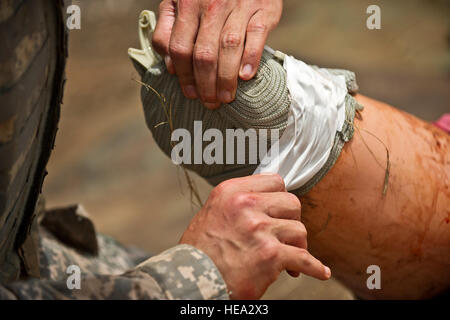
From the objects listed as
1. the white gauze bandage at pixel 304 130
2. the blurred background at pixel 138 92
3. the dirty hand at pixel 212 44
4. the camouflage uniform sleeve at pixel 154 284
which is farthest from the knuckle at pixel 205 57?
the blurred background at pixel 138 92

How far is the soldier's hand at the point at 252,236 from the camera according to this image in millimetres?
771

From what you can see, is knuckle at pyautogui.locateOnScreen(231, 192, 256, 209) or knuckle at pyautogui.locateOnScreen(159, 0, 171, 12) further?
knuckle at pyautogui.locateOnScreen(159, 0, 171, 12)

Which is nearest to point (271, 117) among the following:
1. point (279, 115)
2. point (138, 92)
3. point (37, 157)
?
point (279, 115)

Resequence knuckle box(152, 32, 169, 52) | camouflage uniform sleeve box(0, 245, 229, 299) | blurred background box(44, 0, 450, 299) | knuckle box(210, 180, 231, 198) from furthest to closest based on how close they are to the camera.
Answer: blurred background box(44, 0, 450, 299) → knuckle box(152, 32, 169, 52) → knuckle box(210, 180, 231, 198) → camouflage uniform sleeve box(0, 245, 229, 299)

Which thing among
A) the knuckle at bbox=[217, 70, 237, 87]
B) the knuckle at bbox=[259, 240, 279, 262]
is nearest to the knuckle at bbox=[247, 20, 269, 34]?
the knuckle at bbox=[217, 70, 237, 87]

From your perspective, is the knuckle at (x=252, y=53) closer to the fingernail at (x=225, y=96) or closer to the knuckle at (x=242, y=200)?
the fingernail at (x=225, y=96)

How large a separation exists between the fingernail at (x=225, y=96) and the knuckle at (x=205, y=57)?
48mm

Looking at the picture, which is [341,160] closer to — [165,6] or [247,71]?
[247,71]

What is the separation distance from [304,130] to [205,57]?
0.20 metres

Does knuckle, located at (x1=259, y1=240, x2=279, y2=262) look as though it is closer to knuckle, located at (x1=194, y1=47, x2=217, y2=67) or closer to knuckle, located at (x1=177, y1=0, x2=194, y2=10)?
knuckle, located at (x1=194, y1=47, x2=217, y2=67)

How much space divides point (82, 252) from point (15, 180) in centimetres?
60

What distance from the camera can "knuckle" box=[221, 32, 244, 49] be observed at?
2.89ft

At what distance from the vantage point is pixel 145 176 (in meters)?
2.38

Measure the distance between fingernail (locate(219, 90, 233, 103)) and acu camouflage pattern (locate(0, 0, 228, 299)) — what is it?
0.81 feet
